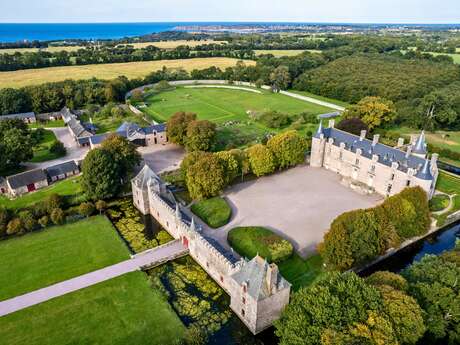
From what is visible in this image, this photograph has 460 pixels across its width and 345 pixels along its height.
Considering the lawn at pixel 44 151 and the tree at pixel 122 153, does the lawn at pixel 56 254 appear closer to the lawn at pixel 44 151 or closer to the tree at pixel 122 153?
the tree at pixel 122 153

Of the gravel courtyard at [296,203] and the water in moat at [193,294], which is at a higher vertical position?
the gravel courtyard at [296,203]

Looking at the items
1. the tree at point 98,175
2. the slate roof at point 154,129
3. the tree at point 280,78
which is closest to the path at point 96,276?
the tree at point 98,175

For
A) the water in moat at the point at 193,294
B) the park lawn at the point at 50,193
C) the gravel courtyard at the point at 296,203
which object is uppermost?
the park lawn at the point at 50,193

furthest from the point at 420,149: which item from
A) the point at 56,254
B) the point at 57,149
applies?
the point at 57,149

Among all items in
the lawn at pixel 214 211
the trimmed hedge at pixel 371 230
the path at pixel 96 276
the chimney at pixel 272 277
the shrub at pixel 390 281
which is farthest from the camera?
the lawn at pixel 214 211

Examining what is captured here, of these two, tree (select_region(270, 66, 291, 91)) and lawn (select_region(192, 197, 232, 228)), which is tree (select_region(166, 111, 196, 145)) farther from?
tree (select_region(270, 66, 291, 91))

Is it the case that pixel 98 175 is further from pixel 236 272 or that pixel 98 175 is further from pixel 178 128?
pixel 236 272
